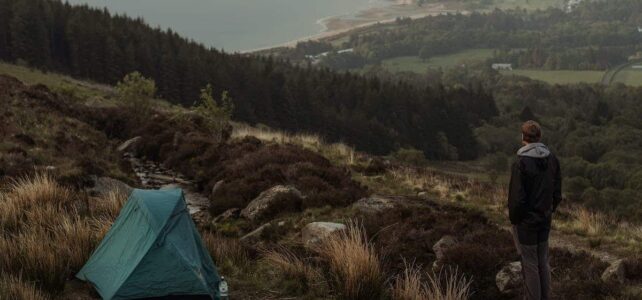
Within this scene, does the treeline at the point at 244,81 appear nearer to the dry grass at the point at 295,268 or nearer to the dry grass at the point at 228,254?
the dry grass at the point at 228,254

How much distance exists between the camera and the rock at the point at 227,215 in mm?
15578

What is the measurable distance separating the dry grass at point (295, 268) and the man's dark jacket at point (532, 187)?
11.3 ft

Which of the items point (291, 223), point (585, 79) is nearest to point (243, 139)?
point (291, 223)

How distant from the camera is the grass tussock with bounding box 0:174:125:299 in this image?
27.4ft

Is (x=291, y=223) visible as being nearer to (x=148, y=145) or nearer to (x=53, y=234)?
(x=53, y=234)

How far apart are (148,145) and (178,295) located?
57.8 ft

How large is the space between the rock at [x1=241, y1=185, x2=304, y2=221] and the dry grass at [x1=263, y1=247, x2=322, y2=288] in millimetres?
4643

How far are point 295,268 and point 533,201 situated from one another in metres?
4.14

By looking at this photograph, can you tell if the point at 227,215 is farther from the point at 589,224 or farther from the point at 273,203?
the point at 589,224

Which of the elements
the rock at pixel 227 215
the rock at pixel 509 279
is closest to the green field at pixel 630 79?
the rock at pixel 227 215

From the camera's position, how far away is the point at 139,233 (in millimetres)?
8500

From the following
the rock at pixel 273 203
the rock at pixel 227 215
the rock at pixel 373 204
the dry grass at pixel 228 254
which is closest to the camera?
the dry grass at pixel 228 254

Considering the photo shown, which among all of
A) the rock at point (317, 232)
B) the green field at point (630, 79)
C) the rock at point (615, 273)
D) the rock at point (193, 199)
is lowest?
the green field at point (630, 79)

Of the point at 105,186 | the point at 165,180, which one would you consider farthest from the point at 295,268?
the point at 165,180
